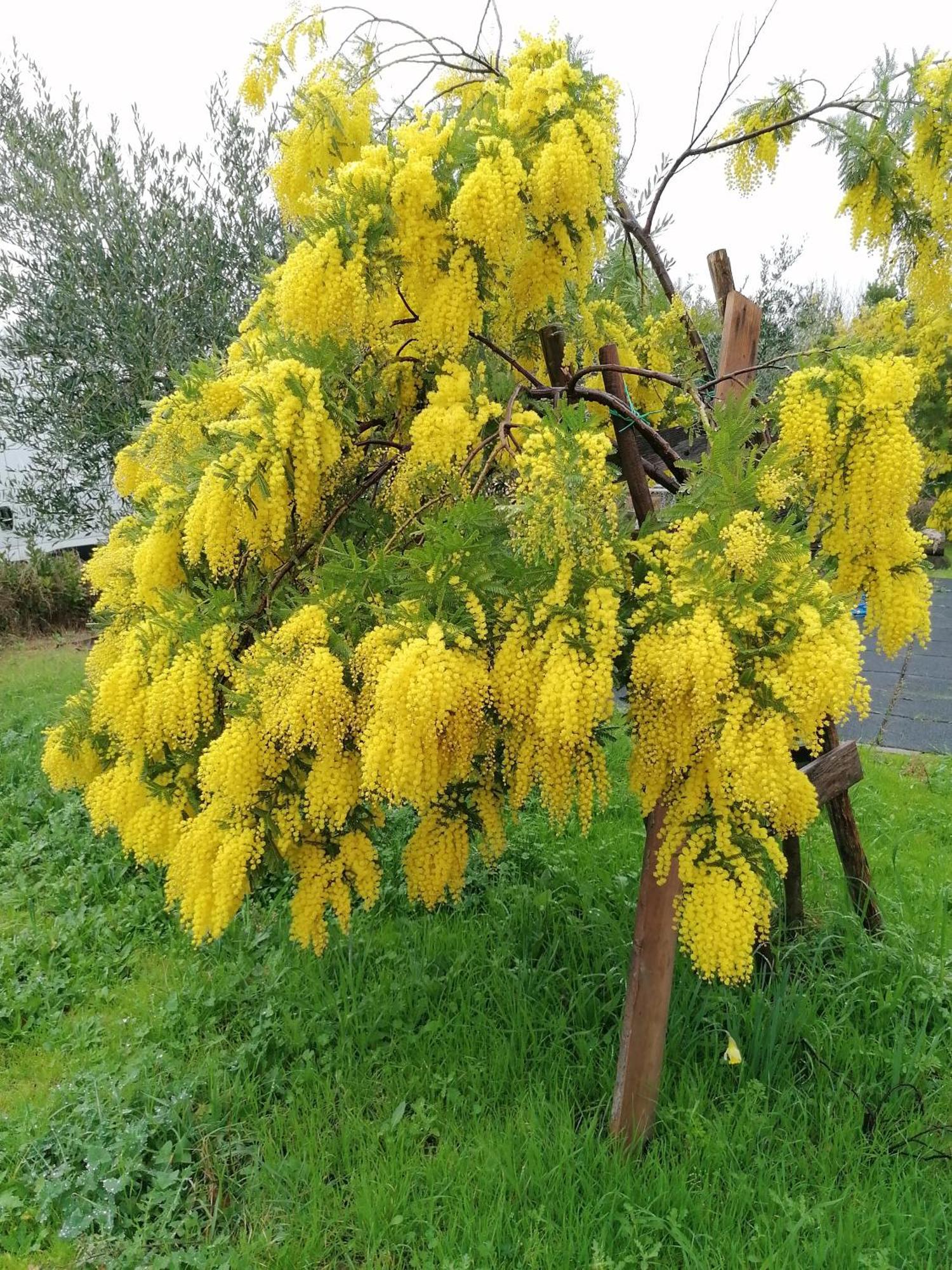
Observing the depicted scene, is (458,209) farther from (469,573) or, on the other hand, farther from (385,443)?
(469,573)

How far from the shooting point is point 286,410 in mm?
2314

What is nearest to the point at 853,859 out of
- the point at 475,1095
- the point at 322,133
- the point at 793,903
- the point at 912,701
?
the point at 793,903

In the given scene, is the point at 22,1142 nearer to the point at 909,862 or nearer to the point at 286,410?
Result: the point at 286,410

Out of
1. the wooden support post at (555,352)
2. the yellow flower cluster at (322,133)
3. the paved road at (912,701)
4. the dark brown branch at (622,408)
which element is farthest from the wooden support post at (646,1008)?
the paved road at (912,701)

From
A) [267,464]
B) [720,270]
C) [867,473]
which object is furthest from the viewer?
[720,270]

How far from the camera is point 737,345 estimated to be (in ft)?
8.91

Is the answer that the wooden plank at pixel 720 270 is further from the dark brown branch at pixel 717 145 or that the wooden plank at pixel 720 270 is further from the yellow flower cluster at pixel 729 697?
the yellow flower cluster at pixel 729 697

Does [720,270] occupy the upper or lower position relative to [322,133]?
lower

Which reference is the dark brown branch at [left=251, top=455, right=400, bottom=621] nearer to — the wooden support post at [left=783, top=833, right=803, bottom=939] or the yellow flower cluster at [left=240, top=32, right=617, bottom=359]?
the yellow flower cluster at [left=240, top=32, right=617, bottom=359]

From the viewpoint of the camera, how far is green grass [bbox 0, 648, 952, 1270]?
254 centimetres

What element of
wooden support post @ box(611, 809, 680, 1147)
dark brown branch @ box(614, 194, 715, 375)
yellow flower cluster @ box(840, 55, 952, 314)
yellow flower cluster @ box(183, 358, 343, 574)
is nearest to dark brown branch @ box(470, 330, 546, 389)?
yellow flower cluster @ box(183, 358, 343, 574)

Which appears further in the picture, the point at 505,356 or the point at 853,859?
the point at 853,859

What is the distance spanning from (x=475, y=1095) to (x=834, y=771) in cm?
180

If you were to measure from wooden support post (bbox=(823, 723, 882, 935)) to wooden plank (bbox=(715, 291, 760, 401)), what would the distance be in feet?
5.11
